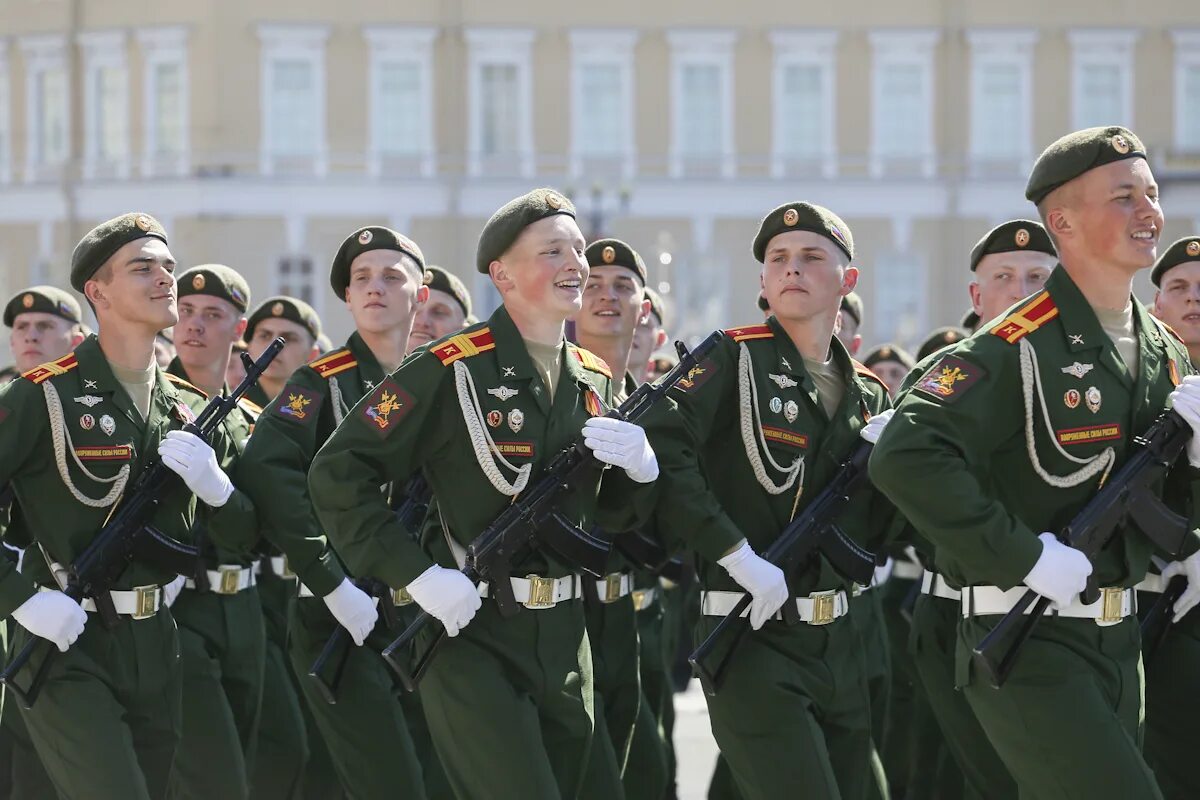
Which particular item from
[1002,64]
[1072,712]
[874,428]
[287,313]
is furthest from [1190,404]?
[1002,64]

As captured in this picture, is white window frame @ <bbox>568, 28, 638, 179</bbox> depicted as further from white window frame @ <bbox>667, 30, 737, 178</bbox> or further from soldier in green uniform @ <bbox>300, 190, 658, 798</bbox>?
soldier in green uniform @ <bbox>300, 190, 658, 798</bbox>

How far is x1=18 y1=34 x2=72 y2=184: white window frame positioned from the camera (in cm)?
4450

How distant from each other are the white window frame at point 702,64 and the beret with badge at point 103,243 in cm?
3601

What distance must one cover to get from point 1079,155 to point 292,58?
38195mm

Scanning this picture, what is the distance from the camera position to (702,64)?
4291 centimetres

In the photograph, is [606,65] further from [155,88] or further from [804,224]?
[804,224]

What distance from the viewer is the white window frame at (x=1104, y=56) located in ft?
140

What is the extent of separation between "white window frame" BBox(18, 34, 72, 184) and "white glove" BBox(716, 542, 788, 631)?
133 feet

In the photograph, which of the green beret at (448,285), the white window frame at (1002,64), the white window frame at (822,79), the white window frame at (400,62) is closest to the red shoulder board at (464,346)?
the green beret at (448,285)

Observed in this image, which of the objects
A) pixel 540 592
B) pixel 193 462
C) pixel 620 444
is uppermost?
pixel 620 444

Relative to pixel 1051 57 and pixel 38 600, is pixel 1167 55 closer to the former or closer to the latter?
pixel 1051 57

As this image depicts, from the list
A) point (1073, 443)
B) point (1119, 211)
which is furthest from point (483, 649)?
point (1119, 211)

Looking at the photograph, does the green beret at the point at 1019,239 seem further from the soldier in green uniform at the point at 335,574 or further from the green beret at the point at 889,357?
the green beret at the point at 889,357

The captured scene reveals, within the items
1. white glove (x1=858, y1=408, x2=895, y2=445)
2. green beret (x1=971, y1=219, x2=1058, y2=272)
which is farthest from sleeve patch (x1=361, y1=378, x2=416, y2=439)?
green beret (x1=971, y1=219, x2=1058, y2=272)
